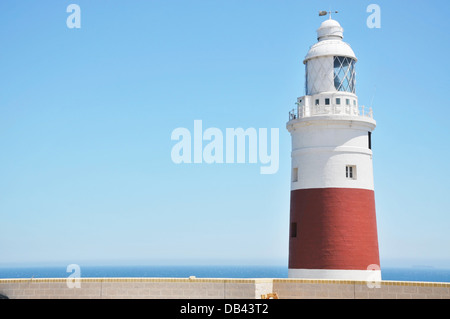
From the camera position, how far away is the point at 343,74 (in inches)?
941

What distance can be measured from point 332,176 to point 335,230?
81.4 inches

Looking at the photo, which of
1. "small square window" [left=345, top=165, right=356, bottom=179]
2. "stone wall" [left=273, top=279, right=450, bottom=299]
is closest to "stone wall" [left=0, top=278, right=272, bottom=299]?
"stone wall" [left=273, top=279, right=450, bottom=299]

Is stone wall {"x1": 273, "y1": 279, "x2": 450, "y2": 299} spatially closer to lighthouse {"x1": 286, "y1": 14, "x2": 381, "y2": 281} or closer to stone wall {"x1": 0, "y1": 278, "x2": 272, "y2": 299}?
stone wall {"x1": 0, "y1": 278, "x2": 272, "y2": 299}

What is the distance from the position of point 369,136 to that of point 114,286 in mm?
11678

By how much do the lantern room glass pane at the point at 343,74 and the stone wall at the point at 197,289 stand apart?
8.97 metres

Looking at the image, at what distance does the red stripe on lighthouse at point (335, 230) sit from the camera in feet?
71.9

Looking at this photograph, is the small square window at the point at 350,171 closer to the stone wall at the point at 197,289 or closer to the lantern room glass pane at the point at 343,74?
the lantern room glass pane at the point at 343,74

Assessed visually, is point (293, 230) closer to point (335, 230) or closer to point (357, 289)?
point (335, 230)

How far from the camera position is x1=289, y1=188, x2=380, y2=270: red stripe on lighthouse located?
21922 millimetres

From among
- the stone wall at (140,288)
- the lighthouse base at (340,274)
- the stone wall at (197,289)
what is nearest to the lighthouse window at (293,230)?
the lighthouse base at (340,274)

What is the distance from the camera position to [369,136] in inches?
930
